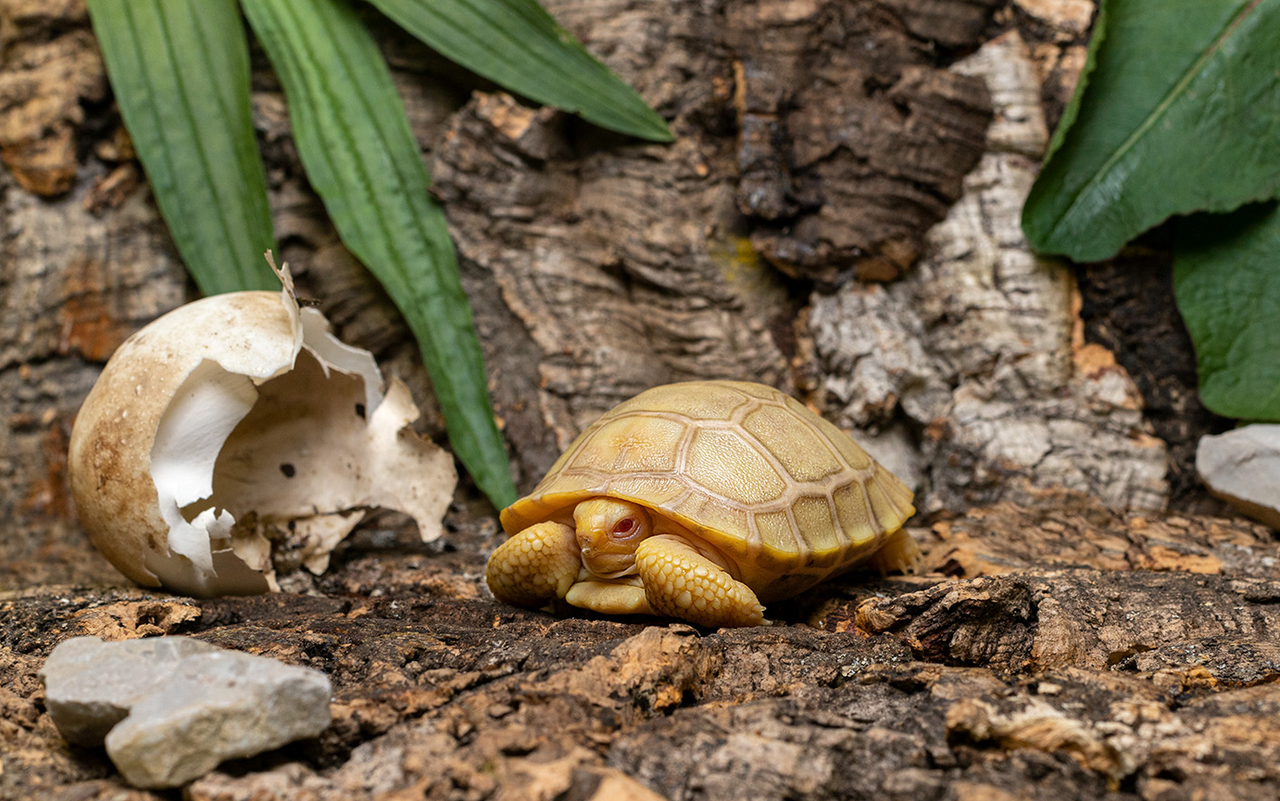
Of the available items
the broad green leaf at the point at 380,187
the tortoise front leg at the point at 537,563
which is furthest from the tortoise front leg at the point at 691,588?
the broad green leaf at the point at 380,187

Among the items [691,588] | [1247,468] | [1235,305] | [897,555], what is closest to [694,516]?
[691,588]

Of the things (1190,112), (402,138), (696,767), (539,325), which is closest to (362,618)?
(696,767)

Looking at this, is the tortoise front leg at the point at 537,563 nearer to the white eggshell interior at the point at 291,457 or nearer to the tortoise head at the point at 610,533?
the tortoise head at the point at 610,533

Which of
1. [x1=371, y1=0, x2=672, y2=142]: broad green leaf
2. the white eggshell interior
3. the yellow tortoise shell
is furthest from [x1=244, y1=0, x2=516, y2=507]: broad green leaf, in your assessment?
the yellow tortoise shell

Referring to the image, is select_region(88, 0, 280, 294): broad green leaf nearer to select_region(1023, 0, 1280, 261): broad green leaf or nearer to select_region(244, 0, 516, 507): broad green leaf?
select_region(244, 0, 516, 507): broad green leaf

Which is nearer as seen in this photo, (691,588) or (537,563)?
(691,588)

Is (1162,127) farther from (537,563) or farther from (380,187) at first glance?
(380,187)

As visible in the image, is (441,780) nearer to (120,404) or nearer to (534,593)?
(534,593)
